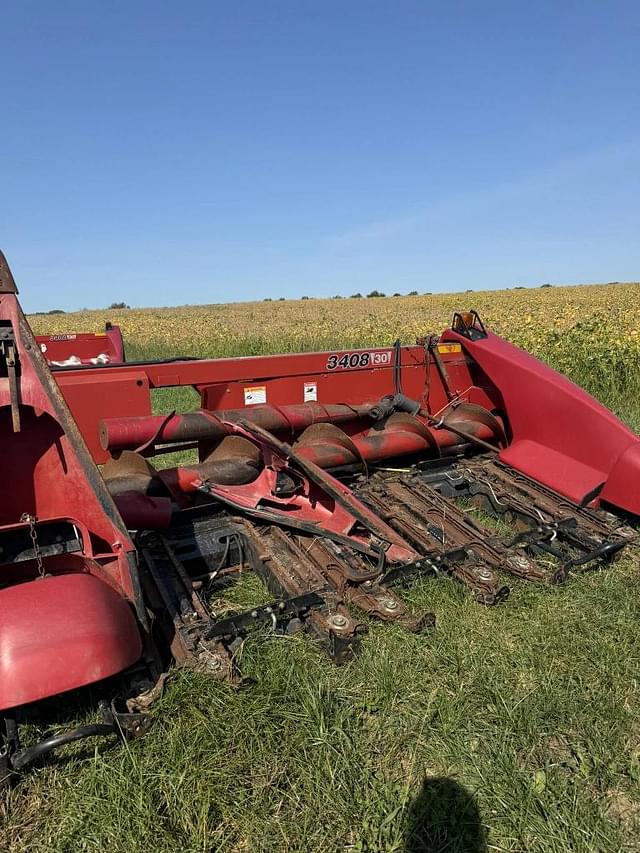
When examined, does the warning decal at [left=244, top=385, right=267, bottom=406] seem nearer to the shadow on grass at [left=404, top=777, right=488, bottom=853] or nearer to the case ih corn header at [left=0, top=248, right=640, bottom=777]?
the case ih corn header at [left=0, top=248, right=640, bottom=777]

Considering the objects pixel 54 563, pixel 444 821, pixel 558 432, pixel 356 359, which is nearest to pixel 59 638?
pixel 54 563

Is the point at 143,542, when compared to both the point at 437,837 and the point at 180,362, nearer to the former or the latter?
the point at 180,362

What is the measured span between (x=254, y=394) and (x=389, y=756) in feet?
9.40

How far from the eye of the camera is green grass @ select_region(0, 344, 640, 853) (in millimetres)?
1992

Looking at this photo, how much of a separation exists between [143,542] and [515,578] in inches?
86.7

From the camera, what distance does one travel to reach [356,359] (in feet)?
16.4

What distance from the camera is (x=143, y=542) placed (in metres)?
3.46

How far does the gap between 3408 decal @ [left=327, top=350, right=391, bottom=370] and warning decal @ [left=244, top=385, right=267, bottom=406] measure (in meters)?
0.61

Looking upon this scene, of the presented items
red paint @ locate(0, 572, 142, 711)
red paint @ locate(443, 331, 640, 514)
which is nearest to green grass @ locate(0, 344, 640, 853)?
red paint @ locate(0, 572, 142, 711)

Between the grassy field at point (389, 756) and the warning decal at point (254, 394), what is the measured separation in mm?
2142

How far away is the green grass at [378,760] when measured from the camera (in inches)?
78.4

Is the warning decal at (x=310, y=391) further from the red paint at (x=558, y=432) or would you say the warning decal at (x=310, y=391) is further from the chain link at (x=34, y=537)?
the chain link at (x=34, y=537)

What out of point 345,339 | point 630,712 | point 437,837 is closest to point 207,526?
point 437,837

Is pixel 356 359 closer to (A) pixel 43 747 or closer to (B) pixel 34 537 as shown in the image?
(B) pixel 34 537
